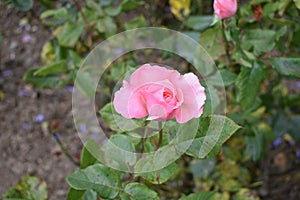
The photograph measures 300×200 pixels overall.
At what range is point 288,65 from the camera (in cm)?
114

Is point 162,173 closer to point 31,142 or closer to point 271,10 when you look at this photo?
point 271,10

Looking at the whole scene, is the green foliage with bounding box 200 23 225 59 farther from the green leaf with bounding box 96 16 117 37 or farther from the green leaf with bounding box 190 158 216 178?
the green leaf with bounding box 190 158 216 178

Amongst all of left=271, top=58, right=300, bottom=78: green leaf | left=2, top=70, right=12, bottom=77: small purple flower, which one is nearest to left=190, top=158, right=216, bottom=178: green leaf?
left=271, top=58, right=300, bottom=78: green leaf

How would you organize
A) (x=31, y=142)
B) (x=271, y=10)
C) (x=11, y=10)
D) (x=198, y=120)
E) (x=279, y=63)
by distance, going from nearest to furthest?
(x=198, y=120) < (x=279, y=63) < (x=271, y=10) < (x=31, y=142) < (x=11, y=10)

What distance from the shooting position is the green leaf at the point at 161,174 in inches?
35.0

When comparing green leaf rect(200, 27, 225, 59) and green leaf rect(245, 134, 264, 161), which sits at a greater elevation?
green leaf rect(200, 27, 225, 59)

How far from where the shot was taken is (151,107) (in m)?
0.75

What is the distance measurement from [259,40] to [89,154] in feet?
1.64

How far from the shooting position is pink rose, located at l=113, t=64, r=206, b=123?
2.44 feet

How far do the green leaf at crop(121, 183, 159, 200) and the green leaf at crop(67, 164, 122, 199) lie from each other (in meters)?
0.02

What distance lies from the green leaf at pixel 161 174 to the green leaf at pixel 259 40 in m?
0.43

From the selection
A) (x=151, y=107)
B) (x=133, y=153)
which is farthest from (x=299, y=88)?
(x=151, y=107)

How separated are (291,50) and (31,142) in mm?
1214

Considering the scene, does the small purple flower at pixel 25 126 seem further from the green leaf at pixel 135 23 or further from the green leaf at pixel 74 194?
the green leaf at pixel 74 194
